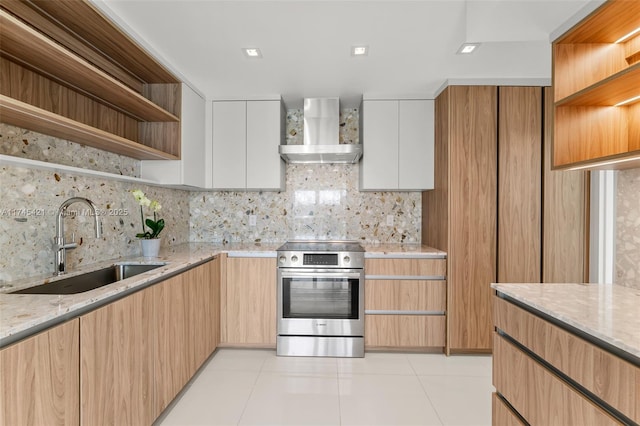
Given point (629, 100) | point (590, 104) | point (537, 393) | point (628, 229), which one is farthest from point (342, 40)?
point (537, 393)

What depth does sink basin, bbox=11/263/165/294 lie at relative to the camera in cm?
166

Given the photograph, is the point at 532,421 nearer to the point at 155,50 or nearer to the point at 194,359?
the point at 194,359

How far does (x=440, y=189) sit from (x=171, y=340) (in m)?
2.51

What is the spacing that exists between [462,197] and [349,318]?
146 centimetres

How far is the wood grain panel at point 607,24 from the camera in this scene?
4.52ft

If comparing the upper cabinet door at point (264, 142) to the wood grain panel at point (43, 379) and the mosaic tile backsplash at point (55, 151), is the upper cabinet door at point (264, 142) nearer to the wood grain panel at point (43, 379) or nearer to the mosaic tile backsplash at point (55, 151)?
the mosaic tile backsplash at point (55, 151)

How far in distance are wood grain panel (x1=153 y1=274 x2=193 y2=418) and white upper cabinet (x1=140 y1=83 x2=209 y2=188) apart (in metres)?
0.99

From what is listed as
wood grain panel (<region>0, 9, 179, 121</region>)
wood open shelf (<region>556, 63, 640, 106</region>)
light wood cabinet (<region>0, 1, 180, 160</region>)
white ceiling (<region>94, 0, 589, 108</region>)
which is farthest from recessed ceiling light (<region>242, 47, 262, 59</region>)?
wood open shelf (<region>556, 63, 640, 106</region>)

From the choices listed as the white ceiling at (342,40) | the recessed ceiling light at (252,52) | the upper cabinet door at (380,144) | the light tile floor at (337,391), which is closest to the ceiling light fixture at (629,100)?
the white ceiling at (342,40)

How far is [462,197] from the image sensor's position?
2871 millimetres

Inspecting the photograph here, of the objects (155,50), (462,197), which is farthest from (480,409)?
(155,50)

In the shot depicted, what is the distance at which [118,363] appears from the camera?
1518 millimetres

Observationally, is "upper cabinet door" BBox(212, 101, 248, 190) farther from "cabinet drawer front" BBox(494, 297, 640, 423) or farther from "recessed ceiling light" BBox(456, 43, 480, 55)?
"cabinet drawer front" BBox(494, 297, 640, 423)

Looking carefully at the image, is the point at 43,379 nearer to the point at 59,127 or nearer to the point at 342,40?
the point at 59,127
